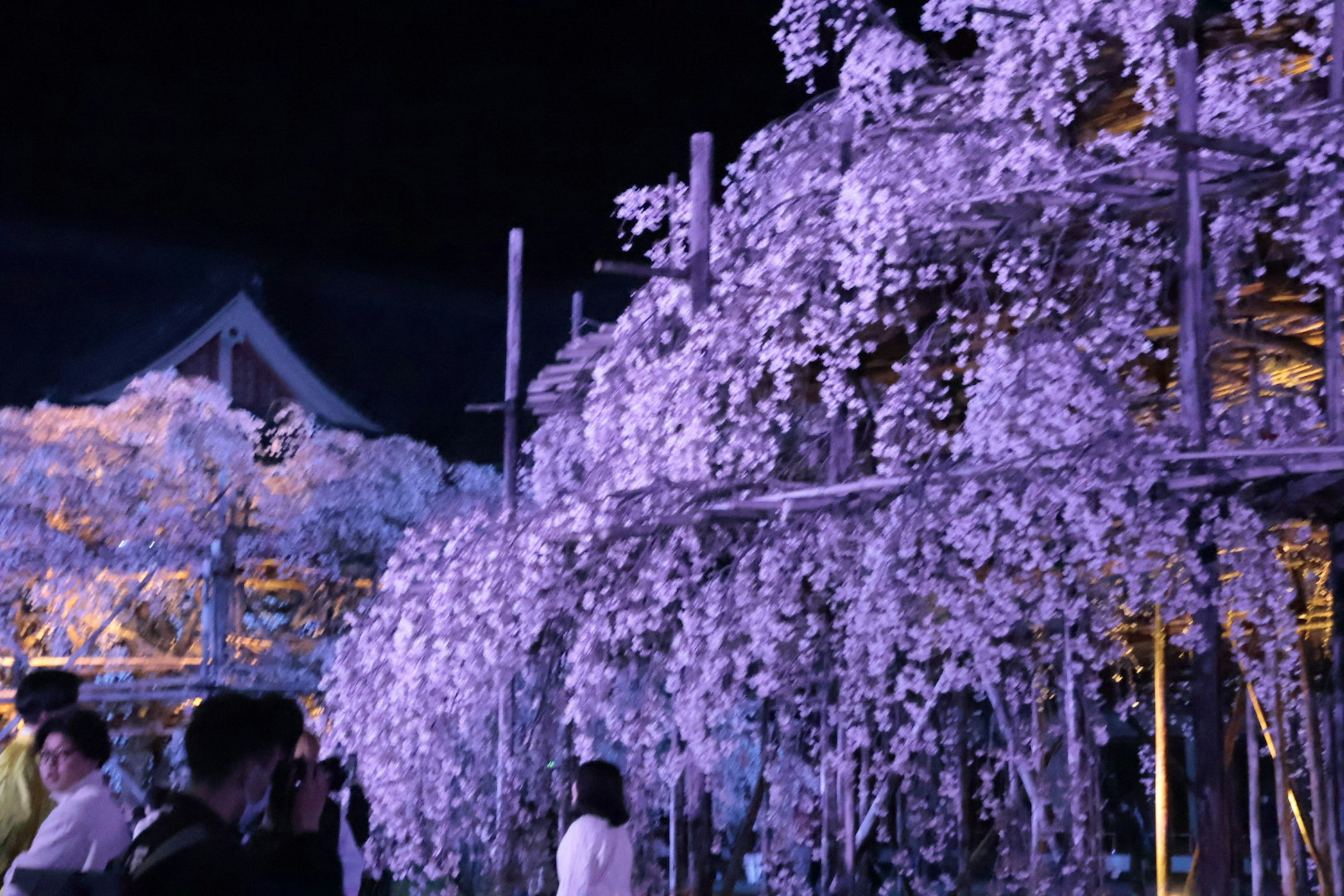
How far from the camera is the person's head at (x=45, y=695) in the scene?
4.69 m

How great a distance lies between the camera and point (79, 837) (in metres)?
4.11

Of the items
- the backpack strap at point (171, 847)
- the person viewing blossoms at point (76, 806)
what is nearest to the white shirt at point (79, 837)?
the person viewing blossoms at point (76, 806)

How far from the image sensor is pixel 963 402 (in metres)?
10.8

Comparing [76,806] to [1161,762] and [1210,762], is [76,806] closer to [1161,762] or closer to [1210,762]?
[1210,762]

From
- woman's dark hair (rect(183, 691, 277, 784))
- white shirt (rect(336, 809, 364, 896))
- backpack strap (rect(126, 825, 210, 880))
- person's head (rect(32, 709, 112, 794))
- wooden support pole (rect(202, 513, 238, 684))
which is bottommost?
white shirt (rect(336, 809, 364, 896))

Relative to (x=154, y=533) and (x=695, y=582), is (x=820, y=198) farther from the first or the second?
(x=154, y=533)

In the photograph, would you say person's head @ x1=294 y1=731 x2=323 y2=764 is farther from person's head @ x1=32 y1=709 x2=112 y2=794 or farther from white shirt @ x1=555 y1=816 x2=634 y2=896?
white shirt @ x1=555 y1=816 x2=634 y2=896

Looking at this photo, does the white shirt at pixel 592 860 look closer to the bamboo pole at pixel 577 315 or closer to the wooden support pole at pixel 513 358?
the wooden support pole at pixel 513 358

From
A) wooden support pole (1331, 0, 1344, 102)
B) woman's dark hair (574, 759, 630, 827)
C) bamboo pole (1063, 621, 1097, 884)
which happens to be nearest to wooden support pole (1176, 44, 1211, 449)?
wooden support pole (1331, 0, 1344, 102)

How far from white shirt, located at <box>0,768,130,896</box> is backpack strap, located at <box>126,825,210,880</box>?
3.75 feet

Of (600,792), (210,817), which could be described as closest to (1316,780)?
(600,792)

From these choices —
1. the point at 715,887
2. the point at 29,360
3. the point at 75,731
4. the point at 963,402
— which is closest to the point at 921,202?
the point at 963,402

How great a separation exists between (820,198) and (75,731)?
23.9ft

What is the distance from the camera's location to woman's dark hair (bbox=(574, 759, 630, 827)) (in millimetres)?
5680
